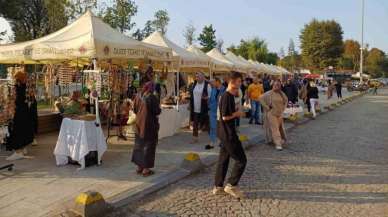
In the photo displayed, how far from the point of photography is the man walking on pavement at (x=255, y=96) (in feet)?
45.0

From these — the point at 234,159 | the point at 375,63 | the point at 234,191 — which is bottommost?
the point at 234,191

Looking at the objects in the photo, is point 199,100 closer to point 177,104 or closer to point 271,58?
point 177,104

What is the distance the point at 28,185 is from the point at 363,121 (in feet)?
46.3

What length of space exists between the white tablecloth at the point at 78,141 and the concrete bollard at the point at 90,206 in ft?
7.36

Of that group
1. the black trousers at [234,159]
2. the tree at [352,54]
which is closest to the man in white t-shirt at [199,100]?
the black trousers at [234,159]

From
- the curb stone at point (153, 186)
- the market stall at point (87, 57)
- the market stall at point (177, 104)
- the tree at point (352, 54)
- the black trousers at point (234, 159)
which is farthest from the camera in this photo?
the tree at point (352, 54)

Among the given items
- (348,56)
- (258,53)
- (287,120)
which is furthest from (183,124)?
(348,56)

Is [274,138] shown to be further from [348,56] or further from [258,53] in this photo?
[348,56]

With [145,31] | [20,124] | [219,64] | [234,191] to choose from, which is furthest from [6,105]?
[145,31]

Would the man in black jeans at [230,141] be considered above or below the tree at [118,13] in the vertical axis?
below

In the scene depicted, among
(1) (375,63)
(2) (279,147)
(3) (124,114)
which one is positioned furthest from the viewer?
(1) (375,63)

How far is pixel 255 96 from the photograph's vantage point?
542 inches

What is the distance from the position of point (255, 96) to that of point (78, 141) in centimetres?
766

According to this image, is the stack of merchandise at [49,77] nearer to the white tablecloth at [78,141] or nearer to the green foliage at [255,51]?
the white tablecloth at [78,141]
